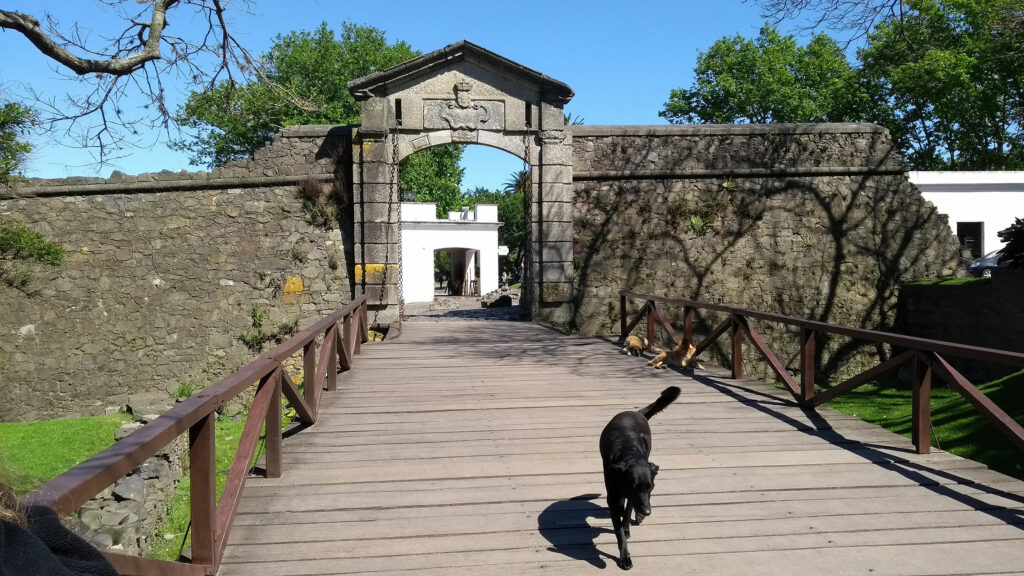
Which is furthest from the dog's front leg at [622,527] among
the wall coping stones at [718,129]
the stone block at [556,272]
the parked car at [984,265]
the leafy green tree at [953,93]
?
the leafy green tree at [953,93]

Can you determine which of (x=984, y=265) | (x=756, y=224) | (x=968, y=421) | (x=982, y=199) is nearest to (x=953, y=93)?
(x=982, y=199)

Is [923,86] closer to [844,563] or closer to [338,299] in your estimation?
[338,299]

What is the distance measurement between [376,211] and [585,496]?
24.8 ft

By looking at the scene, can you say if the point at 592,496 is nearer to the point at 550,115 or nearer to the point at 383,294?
the point at 383,294

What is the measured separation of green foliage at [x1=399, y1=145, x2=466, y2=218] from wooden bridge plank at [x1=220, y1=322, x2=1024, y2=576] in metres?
30.6

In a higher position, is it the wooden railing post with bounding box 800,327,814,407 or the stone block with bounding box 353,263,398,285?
the stone block with bounding box 353,263,398,285

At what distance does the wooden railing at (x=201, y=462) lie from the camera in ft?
5.47

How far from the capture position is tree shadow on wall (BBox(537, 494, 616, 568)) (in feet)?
9.44

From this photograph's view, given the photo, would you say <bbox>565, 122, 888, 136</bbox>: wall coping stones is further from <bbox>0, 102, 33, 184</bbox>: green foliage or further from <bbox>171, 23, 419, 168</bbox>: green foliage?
<bbox>171, 23, 419, 168</bbox>: green foliage

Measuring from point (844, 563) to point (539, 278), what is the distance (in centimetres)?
807

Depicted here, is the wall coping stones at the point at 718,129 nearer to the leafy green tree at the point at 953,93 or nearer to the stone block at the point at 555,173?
the stone block at the point at 555,173

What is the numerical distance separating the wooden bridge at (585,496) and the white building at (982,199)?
18.3m

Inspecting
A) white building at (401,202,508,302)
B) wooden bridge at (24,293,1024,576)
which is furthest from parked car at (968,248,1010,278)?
white building at (401,202,508,302)

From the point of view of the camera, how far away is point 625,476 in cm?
268
